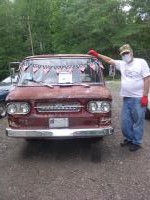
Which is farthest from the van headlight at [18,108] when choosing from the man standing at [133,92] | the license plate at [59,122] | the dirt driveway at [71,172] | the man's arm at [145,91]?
the man's arm at [145,91]

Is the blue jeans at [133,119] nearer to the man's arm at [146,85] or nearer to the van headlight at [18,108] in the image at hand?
the man's arm at [146,85]

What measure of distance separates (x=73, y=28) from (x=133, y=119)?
4859 centimetres

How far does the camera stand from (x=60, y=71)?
8695mm

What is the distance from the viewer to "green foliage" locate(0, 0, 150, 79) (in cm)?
5362

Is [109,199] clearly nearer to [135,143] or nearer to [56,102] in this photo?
[56,102]

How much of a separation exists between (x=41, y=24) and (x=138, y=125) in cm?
6031

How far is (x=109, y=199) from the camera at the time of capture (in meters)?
5.82

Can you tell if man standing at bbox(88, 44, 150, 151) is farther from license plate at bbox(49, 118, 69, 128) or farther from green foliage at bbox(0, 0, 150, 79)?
green foliage at bbox(0, 0, 150, 79)

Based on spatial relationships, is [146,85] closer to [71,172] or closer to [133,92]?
[133,92]

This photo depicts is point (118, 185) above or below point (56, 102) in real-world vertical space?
below

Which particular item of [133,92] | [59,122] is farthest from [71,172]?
[133,92]

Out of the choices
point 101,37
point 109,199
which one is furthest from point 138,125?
point 101,37

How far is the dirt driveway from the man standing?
0.35 meters

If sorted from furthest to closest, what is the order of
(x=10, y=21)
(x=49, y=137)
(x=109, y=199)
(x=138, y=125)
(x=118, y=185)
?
(x=10, y=21), (x=138, y=125), (x=49, y=137), (x=118, y=185), (x=109, y=199)
